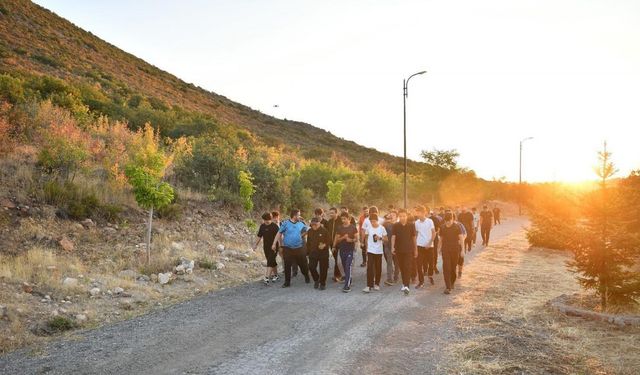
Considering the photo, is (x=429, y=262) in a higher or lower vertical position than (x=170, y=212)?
lower

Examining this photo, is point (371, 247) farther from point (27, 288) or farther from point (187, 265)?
point (27, 288)

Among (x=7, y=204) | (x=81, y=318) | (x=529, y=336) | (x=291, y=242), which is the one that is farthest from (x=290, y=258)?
(x=7, y=204)

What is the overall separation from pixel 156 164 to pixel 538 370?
407 inches

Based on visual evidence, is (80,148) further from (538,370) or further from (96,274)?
(538,370)

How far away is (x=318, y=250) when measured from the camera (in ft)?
38.4

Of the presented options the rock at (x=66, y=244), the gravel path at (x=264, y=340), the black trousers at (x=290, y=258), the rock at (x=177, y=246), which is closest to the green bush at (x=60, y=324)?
the gravel path at (x=264, y=340)

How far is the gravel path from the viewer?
255 inches

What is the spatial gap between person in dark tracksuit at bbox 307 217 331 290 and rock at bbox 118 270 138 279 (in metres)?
4.46

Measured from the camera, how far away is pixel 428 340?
25.2 feet

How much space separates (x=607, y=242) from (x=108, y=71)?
5138 cm

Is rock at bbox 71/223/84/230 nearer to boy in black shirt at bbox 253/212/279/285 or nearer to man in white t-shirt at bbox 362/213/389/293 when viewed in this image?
boy in black shirt at bbox 253/212/279/285

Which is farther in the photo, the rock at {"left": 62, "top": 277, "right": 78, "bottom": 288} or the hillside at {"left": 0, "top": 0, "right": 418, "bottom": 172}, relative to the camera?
the hillside at {"left": 0, "top": 0, "right": 418, "bottom": 172}

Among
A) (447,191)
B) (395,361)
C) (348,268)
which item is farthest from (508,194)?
(395,361)

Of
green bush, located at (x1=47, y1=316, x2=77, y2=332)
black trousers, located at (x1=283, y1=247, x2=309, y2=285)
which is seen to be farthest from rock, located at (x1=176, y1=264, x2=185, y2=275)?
green bush, located at (x1=47, y1=316, x2=77, y2=332)
